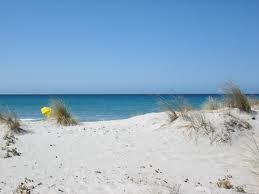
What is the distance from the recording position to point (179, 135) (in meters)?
8.57

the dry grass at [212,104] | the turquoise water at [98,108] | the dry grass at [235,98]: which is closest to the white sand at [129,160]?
the dry grass at [235,98]

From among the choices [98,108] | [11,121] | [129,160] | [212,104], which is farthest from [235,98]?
[98,108]

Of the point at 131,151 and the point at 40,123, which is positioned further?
the point at 40,123

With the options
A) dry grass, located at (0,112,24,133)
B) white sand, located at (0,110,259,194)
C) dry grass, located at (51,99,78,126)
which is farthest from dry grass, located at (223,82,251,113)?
dry grass, located at (0,112,24,133)

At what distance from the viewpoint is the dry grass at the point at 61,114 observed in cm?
1114

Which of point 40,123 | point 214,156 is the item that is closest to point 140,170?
point 214,156

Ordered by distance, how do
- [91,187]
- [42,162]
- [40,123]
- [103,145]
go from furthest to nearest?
[40,123] < [103,145] < [42,162] < [91,187]

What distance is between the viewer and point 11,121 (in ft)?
32.7

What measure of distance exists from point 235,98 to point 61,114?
484cm

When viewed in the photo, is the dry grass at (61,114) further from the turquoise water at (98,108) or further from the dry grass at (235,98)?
the dry grass at (235,98)

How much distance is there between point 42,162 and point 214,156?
10.3 feet

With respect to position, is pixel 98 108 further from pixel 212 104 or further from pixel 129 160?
pixel 129 160

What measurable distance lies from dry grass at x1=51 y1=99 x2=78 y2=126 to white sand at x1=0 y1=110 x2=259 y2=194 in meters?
0.93

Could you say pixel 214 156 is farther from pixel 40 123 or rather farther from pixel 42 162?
pixel 40 123
